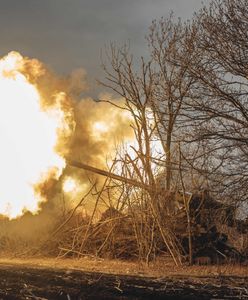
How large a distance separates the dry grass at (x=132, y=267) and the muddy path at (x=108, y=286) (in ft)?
4.23

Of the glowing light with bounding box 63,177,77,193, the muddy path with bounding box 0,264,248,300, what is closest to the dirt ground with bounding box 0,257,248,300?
the muddy path with bounding box 0,264,248,300

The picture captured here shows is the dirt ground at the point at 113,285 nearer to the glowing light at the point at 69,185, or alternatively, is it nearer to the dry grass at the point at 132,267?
the dry grass at the point at 132,267

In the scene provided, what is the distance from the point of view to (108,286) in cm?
867

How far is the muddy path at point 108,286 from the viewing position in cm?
785

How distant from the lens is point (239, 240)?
15.0 metres

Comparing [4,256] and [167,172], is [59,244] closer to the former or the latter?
[4,256]

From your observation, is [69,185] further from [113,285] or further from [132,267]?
[113,285]

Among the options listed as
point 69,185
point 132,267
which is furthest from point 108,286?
point 69,185

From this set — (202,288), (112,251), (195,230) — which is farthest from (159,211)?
(202,288)

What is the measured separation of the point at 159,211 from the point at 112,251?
2.18m

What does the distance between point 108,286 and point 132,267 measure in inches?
150

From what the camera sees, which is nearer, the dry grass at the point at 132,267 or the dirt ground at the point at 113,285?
the dirt ground at the point at 113,285

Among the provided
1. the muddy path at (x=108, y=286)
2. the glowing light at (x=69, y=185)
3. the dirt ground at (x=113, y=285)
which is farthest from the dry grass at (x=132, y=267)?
the glowing light at (x=69, y=185)

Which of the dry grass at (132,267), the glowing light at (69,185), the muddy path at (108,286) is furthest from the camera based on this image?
the glowing light at (69,185)
